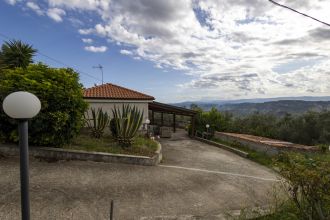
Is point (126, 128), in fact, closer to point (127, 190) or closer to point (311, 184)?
point (127, 190)

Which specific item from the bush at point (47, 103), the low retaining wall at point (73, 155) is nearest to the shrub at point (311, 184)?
the low retaining wall at point (73, 155)

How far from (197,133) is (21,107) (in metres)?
20.5

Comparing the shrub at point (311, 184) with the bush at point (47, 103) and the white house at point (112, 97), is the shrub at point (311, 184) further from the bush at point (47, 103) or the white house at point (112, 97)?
the white house at point (112, 97)

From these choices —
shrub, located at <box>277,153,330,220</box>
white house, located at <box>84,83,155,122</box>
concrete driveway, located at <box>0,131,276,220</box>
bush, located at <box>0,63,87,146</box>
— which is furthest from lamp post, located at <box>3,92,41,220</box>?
white house, located at <box>84,83,155,122</box>

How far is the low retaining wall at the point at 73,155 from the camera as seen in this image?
898 centimetres

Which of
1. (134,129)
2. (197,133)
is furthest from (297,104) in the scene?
(134,129)

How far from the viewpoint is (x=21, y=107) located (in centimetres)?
287

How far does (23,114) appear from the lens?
2.89m

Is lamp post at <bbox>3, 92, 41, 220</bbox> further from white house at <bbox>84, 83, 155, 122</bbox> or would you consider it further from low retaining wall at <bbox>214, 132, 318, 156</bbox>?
low retaining wall at <bbox>214, 132, 318, 156</bbox>

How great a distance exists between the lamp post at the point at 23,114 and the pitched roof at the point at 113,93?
43.8 ft

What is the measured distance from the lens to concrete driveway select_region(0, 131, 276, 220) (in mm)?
6031

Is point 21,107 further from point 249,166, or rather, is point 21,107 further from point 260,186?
point 249,166

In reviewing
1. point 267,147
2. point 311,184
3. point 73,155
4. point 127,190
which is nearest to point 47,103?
point 73,155

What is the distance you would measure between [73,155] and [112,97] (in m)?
7.40
